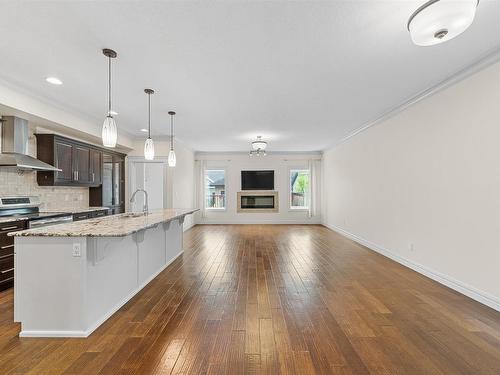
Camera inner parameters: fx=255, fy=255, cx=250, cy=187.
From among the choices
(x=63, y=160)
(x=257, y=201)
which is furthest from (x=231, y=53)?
(x=257, y=201)

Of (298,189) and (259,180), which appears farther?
(298,189)

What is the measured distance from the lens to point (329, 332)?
225cm

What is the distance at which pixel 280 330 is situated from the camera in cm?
228

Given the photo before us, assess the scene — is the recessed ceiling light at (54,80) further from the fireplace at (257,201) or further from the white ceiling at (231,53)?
the fireplace at (257,201)

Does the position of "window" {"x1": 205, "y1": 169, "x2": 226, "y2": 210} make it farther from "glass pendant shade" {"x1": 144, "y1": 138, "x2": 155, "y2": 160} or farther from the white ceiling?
"glass pendant shade" {"x1": 144, "y1": 138, "x2": 155, "y2": 160}

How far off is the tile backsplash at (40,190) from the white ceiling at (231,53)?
1.31 meters

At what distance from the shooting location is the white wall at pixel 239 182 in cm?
918

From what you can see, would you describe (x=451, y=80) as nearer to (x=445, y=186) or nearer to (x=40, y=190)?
(x=445, y=186)

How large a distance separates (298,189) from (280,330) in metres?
7.35

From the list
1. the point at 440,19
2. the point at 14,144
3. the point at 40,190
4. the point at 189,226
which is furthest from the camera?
the point at 189,226

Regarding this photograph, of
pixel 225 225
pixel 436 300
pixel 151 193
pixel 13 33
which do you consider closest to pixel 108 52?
pixel 13 33

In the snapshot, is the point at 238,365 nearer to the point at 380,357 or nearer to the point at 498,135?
the point at 380,357

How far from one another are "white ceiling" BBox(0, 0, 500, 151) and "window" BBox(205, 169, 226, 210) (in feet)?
16.4

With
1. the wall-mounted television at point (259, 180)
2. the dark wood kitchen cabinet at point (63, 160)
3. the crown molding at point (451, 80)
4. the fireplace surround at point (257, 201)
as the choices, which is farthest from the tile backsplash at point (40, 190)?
the crown molding at point (451, 80)
